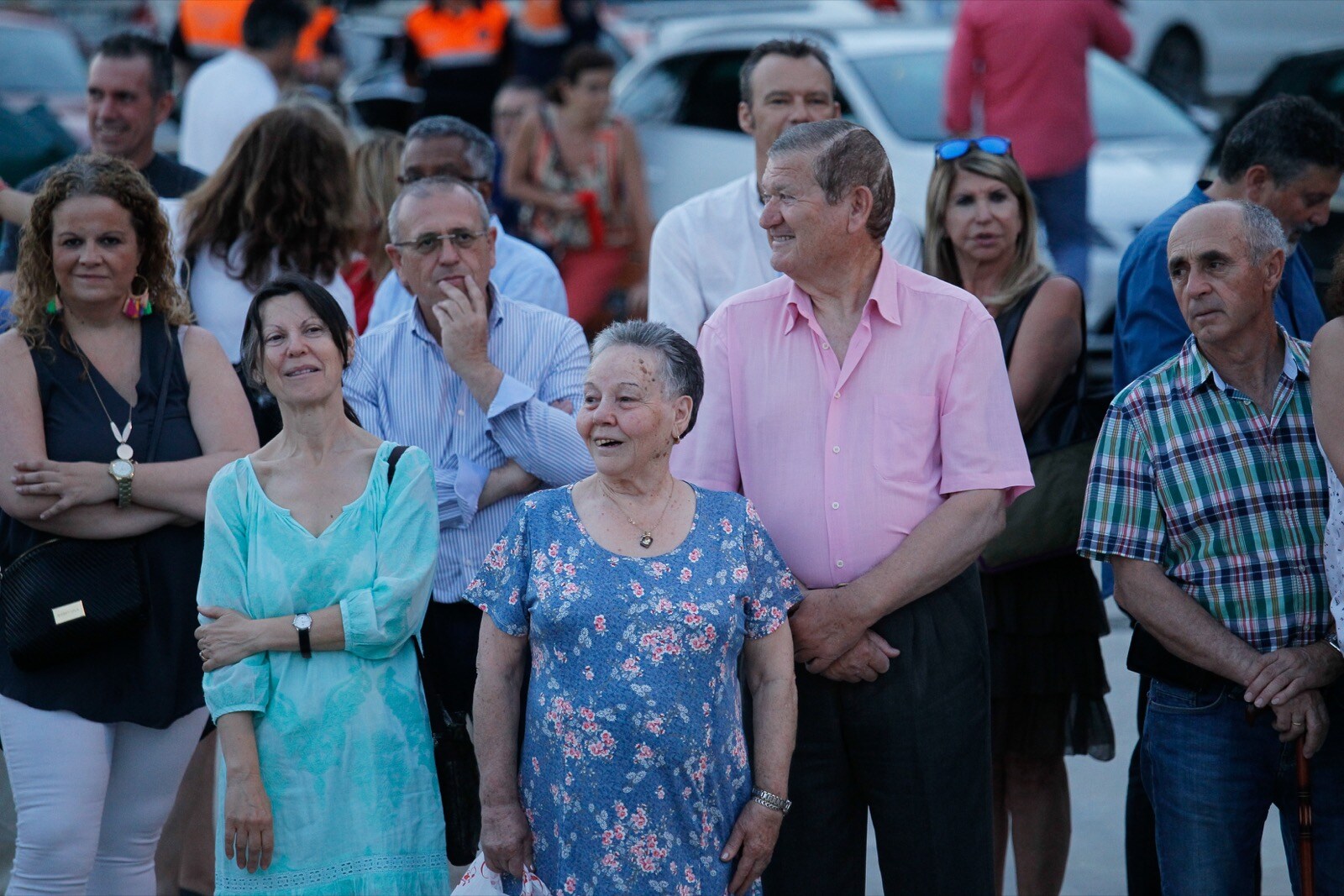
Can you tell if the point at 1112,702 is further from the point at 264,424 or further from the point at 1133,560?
the point at 264,424

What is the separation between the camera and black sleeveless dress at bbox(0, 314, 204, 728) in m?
3.66

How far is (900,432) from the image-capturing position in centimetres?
344

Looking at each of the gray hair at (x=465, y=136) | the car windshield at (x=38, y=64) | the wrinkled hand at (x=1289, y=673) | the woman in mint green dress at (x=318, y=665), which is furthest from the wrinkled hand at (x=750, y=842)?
the car windshield at (x=38, y=64)

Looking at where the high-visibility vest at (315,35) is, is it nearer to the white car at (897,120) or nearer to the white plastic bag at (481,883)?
the white car at (897,120)

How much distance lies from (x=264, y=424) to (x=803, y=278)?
1.75 meters

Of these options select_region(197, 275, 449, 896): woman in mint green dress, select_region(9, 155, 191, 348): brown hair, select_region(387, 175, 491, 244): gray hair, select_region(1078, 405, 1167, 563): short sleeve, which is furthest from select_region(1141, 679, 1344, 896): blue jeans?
select_region(9, 155, 191, 348): brown hair

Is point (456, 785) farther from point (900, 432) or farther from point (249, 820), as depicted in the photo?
point (900, 432)

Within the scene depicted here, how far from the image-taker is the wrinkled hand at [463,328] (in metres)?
3.86

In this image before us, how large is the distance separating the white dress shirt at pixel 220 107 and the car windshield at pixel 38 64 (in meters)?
6.17

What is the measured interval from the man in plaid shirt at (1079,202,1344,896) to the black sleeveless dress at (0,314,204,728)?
2.15m

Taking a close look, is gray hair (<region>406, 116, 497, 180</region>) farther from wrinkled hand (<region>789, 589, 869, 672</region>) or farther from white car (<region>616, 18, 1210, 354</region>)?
white car (<region>616, 18, 1210, 354</region>)

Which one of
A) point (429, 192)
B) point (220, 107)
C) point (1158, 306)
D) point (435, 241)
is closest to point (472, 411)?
point (435, 241)

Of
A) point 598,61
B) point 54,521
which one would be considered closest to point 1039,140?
point 598,61

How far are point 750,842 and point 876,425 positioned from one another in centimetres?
93
